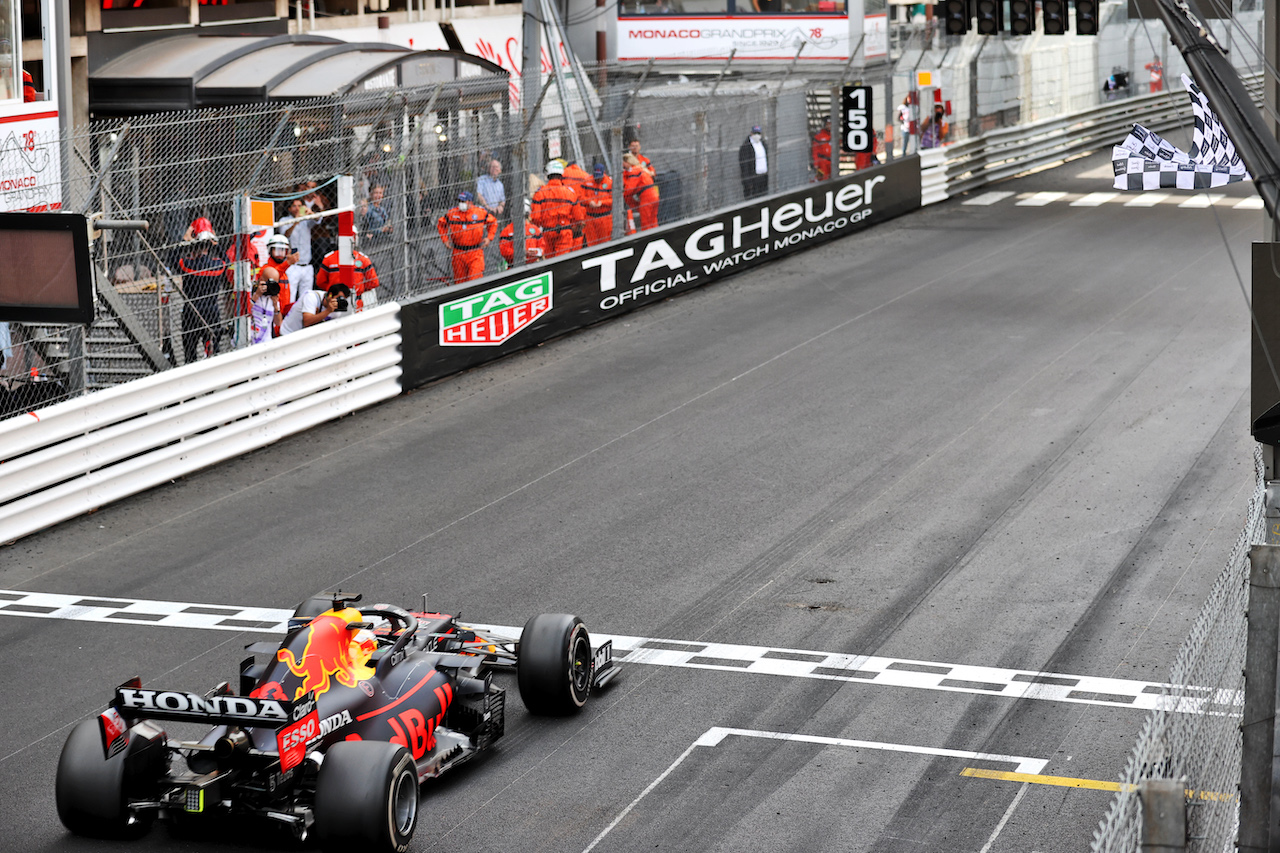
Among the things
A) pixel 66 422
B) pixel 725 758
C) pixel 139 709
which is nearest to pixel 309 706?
pixel 139 709

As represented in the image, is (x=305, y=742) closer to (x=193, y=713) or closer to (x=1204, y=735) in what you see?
(x=193, y=713)

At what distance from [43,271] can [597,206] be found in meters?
10.9

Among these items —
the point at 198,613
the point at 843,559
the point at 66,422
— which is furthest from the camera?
the point at 66,422

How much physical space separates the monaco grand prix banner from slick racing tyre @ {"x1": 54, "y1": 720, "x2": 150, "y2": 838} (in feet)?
30.5

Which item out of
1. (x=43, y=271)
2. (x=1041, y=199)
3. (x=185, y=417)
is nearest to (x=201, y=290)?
(x=185, y=417)

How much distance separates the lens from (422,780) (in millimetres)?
7527

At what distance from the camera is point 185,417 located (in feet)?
44.2

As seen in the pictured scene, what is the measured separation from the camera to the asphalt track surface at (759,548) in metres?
7.67

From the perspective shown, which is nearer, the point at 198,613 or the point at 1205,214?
the point at 198,613

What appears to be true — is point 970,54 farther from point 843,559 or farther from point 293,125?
point 843,559

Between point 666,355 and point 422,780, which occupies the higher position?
point 666,355

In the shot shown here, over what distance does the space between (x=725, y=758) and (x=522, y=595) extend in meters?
2.82

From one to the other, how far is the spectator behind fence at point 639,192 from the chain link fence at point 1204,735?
574 inches

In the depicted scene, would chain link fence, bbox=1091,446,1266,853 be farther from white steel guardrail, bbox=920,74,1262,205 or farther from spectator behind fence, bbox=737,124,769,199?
white steel guardrail, bbox=920,74,1262,205
